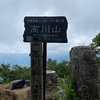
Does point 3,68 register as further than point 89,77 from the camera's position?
Yes

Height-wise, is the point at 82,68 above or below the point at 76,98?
above

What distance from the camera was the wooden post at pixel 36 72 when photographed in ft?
16.4

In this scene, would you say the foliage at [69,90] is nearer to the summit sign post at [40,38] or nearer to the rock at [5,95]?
the summit sign post at [40,38]

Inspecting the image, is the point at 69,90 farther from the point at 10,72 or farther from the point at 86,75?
the point at 10,72

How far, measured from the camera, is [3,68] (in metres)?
16.9

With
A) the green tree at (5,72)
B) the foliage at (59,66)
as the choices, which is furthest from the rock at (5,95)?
the foliage at (59,66)

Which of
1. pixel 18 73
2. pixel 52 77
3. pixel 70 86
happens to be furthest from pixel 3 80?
pixel 70 86

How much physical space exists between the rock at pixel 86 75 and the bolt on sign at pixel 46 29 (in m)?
0.87

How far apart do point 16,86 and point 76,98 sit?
3.80 meters

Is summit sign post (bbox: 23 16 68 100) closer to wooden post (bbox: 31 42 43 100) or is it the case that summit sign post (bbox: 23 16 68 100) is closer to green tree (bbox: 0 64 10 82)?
wooden post (bbox: 31 42 43 100)

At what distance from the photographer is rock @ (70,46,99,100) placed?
5.84m

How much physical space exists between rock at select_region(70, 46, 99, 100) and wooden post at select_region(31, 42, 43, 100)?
108 centimetres

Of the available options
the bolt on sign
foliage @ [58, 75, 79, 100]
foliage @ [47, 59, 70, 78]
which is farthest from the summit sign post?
foliage @ [47, 59, 70, 78]

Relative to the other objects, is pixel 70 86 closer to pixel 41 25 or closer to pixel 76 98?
pixel 76 98
